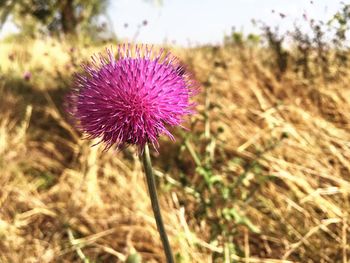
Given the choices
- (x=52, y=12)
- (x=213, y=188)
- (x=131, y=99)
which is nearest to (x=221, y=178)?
(x=213, y=188)

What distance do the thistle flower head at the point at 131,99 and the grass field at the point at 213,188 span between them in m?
0.31

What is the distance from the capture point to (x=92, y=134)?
1146 mm

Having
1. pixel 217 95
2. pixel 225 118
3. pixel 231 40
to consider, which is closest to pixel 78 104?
pixel 225 118

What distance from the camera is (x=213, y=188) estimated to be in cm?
240

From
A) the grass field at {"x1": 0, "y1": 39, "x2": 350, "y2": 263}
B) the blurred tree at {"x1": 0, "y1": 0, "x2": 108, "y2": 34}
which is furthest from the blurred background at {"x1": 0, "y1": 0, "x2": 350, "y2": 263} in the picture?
the blurred tree at {"x1": 0, "y1": 0, "x2": 108, "y2": 34}

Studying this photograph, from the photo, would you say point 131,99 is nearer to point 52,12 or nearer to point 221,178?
point 221,178

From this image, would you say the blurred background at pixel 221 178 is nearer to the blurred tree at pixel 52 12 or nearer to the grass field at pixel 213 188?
the grass field at pixel 213 188

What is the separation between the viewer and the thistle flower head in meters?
1.11

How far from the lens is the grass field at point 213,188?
196cm

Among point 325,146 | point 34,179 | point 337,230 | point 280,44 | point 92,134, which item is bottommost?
point 34,179

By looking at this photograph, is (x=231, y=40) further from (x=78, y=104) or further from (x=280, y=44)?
(x=78, y=104)

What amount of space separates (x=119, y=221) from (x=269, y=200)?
0.69 metres

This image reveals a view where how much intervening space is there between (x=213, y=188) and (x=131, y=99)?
1352 millimetres

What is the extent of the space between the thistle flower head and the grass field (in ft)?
1.01
